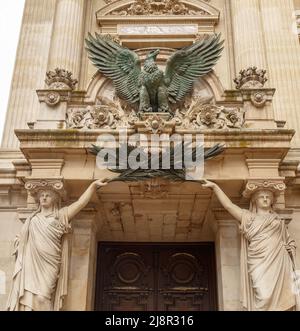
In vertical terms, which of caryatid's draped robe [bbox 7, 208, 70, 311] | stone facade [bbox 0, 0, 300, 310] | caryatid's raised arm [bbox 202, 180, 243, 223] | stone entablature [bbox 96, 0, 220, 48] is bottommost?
caryatid's draped robe [bbox 7, 208, 70, 311]

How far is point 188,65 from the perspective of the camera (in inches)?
452

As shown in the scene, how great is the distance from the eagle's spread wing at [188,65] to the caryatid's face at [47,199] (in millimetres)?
3536

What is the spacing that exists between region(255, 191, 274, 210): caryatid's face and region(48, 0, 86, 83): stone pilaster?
17.5 feet

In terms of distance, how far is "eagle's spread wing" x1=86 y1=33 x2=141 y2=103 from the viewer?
11.2 metres

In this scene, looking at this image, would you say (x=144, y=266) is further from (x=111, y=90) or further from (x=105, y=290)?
(x=111, y=90)

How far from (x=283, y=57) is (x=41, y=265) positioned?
→ 24.8 feet

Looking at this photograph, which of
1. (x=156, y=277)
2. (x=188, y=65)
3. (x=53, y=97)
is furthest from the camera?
(x=188, y=65)

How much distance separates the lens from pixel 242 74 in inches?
424

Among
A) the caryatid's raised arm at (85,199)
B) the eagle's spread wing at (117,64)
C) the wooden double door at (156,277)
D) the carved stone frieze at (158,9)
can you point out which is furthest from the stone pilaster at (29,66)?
the wooden double door at (156,277)

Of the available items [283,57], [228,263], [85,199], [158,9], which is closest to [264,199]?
[228,263]

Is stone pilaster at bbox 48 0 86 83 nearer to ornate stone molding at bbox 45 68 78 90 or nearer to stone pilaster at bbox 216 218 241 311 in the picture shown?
ornate stone molding at bbox 45 68 78 90

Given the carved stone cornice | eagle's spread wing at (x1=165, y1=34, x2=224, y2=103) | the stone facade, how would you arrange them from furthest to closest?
1. the carved stone cornice
2. eagle's spread wing at (x1=165, y1=34, x2=224, y2=103)
3. the stone facade

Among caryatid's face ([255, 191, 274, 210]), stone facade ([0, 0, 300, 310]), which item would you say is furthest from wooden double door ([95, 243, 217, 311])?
caryatid's face ([255, 191, 274, 210])

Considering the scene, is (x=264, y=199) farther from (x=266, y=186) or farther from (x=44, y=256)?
(x=44, y=256)
